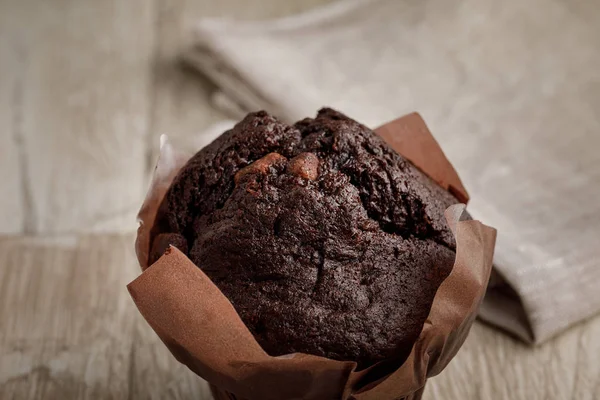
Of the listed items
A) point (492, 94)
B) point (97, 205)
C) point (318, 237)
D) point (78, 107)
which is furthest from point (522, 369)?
point (78, 107)

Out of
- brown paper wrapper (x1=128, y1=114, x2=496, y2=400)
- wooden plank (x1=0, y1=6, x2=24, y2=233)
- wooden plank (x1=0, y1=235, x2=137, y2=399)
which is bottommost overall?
wooden plank (x1=0, y1=235, x2=137, y2=399)

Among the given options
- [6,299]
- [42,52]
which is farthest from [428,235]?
[42,52]

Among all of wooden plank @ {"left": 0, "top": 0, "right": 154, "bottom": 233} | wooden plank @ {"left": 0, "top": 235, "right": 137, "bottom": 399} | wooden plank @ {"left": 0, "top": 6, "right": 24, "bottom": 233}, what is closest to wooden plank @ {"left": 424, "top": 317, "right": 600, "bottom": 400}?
wooden plank @ {"left": 0, "top": 235, "right": 137, "bottom": 399}

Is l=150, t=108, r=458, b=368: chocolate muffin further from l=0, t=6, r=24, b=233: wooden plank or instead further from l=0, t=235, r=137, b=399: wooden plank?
l=0, t=6, r=24, b=233: wooden plank

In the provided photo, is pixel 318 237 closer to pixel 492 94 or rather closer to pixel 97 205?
pixel 97 205

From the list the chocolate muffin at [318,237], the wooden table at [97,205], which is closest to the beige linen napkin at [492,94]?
the wooden table at [97,205]

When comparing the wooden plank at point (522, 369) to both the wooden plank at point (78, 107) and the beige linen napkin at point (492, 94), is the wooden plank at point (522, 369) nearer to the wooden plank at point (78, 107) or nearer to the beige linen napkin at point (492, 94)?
the beige linen napkin at point (492, 94)
